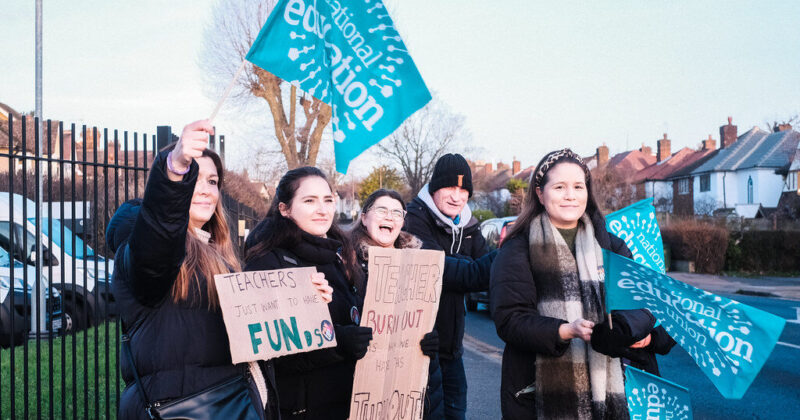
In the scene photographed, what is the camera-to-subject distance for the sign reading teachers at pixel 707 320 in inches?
87.3

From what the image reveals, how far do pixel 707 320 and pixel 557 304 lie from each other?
664mm

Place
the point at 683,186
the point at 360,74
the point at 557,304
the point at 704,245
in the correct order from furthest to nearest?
the point at 683,186 → the point at 704,245 → the point at 360,74 → the point at 557,304

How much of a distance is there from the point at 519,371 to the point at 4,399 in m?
5.52

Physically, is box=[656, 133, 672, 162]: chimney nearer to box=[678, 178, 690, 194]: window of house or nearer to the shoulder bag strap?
box=[678, 178, 690, 194]: window of house

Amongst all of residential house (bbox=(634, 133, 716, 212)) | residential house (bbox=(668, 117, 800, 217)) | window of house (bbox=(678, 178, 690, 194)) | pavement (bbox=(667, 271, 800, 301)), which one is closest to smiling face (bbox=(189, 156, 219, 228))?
pavement (bbox=(667, 271, 800, 301))

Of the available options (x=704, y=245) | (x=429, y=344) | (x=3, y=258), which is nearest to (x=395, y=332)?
(x=429, y=344)

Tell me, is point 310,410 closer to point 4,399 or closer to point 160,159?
point 160,159

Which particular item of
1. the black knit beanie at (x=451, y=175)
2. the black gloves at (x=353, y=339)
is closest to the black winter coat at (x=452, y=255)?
the black knit beanie at (x=451, y=175)

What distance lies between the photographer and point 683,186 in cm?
5284

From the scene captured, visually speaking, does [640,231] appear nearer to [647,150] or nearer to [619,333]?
[619,333]

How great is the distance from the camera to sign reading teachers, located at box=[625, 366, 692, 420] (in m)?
2.65

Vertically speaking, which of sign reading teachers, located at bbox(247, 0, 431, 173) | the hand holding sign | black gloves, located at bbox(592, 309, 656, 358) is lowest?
black gloves, located at bbox(592, 309, 656, 358)

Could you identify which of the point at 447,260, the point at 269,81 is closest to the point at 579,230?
the point at 447,260

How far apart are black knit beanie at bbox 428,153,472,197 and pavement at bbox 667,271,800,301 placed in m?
14.8
